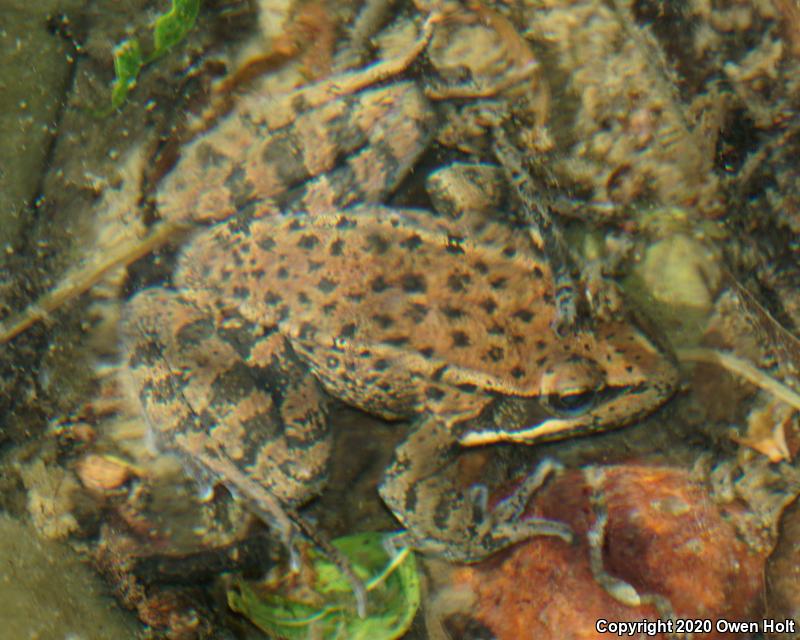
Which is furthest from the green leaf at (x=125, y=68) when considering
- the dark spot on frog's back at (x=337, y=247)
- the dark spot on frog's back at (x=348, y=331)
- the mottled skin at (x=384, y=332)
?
the dark spot on frog's back at (x=348, y=331)

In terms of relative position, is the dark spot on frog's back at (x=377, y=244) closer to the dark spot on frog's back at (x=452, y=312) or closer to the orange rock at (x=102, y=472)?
the dark spot on frog's back at (x=452, y=312)

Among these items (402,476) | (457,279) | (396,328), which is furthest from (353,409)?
(457,279)

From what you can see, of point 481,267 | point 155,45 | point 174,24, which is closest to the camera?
point 481,267

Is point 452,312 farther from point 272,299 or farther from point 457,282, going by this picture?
point 272,299

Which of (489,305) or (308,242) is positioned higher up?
(308,242)

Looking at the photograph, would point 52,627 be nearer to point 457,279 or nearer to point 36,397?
point 36,397

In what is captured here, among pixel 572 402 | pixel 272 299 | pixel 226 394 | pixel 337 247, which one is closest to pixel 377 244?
pixel 337 247
